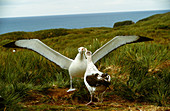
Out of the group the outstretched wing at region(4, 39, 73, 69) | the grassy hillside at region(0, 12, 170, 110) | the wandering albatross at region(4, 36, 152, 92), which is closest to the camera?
the grassy hillside at region(0, 12, 170, 110)

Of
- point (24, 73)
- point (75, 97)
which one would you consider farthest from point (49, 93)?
point (24, 73)

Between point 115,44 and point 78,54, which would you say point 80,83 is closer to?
point 78,54

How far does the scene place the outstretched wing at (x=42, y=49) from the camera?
5.11 metres

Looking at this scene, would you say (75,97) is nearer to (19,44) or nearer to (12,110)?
(12,110)

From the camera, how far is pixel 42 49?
17.4ft

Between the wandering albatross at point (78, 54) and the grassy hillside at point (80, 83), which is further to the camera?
the wandering albatross at point (78, 54)

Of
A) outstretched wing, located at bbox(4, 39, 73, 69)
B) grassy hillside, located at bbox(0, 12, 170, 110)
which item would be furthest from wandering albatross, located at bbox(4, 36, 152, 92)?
grassy hillside, located at bbox(0, 12, 170, 110)

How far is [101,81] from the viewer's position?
3.43 metres

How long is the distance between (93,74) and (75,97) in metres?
1.13

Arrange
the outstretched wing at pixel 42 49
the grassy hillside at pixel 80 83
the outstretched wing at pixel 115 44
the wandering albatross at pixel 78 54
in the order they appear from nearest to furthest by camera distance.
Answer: the grassy hillside at pixel 80 83 → the wandering albatross at pixel 78 54 → the outstretched wing at pixel 42 49 → the outstretched wing at pixel 115 44

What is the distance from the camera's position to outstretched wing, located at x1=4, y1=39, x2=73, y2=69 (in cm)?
511

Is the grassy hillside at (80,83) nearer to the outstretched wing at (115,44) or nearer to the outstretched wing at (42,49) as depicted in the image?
the outstretched wing at (42,49)

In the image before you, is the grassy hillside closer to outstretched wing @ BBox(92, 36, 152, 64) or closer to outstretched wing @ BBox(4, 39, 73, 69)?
outstretched wing @ BBox(4, 39, 73, 69)

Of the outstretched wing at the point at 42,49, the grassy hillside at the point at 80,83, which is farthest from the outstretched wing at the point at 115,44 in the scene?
the outstretched wing at the point at 42,49
